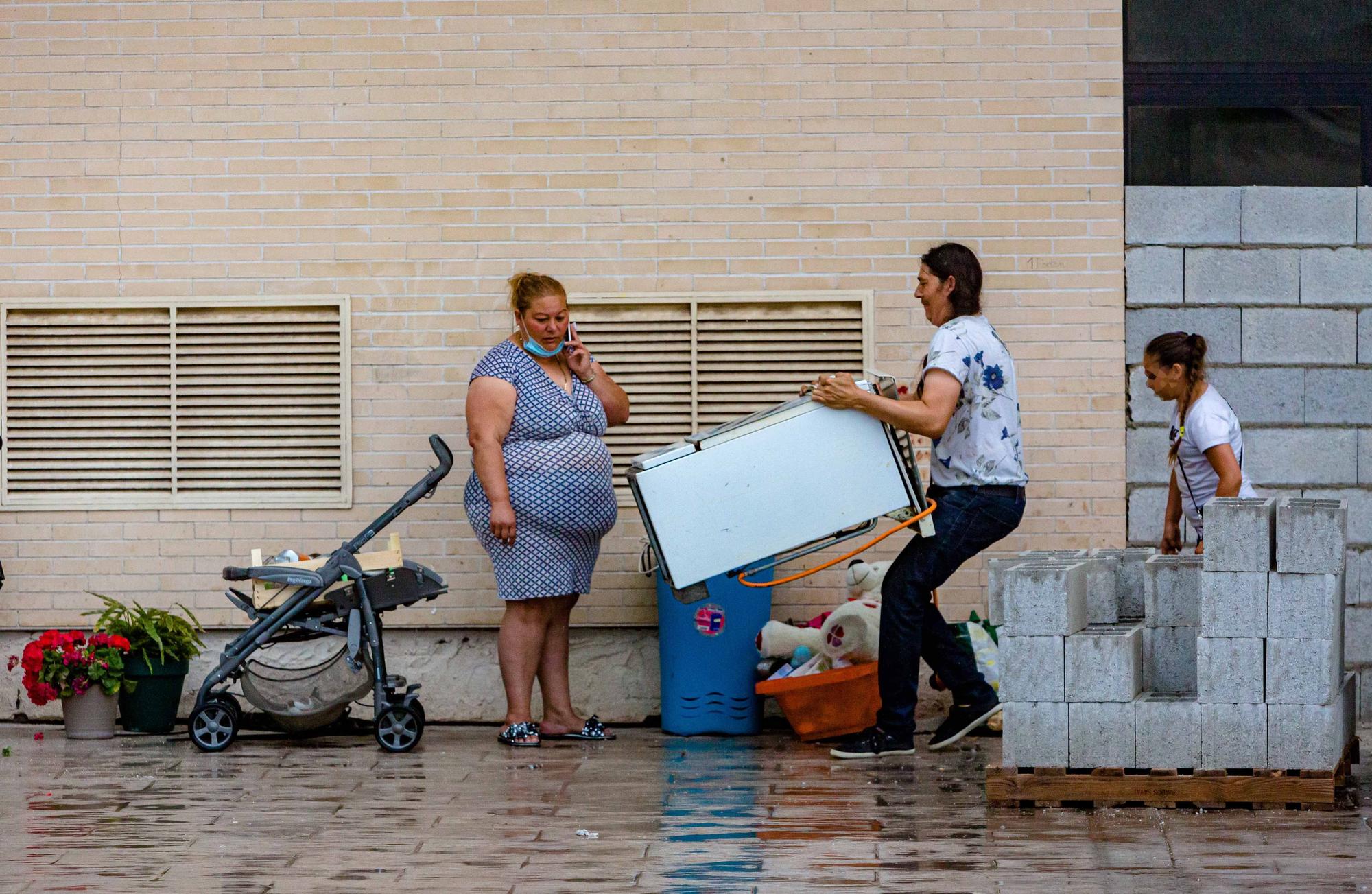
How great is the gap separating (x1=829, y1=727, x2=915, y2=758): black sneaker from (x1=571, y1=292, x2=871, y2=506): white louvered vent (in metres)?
1.70

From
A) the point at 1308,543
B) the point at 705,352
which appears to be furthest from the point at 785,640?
the point at 1308,543

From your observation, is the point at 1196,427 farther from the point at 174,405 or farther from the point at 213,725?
the point at 174,405

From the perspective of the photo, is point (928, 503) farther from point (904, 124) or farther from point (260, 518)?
point (260, 518)

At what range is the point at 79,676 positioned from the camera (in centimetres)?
718

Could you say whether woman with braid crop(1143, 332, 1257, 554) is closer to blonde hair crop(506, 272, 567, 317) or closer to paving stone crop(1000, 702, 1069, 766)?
paving stone crop(1000, 702, 1069, 766)

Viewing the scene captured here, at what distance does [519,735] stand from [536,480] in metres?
1.05

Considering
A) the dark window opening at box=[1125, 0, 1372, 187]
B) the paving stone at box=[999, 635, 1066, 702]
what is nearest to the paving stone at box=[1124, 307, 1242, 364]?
the dark window opening at box=[1125, 0, 1372, 187]

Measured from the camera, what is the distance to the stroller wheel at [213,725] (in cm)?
686

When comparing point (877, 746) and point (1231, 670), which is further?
point (877, 746)

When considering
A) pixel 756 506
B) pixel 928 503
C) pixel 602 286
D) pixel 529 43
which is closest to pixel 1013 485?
pixel 928 503

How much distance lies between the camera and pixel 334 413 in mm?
7727

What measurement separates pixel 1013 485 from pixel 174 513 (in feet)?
12.4

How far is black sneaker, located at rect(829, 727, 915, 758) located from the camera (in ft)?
21.3

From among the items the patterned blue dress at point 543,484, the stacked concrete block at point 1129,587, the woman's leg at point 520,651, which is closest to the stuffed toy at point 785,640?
the patterned blue dress at point 543,484
